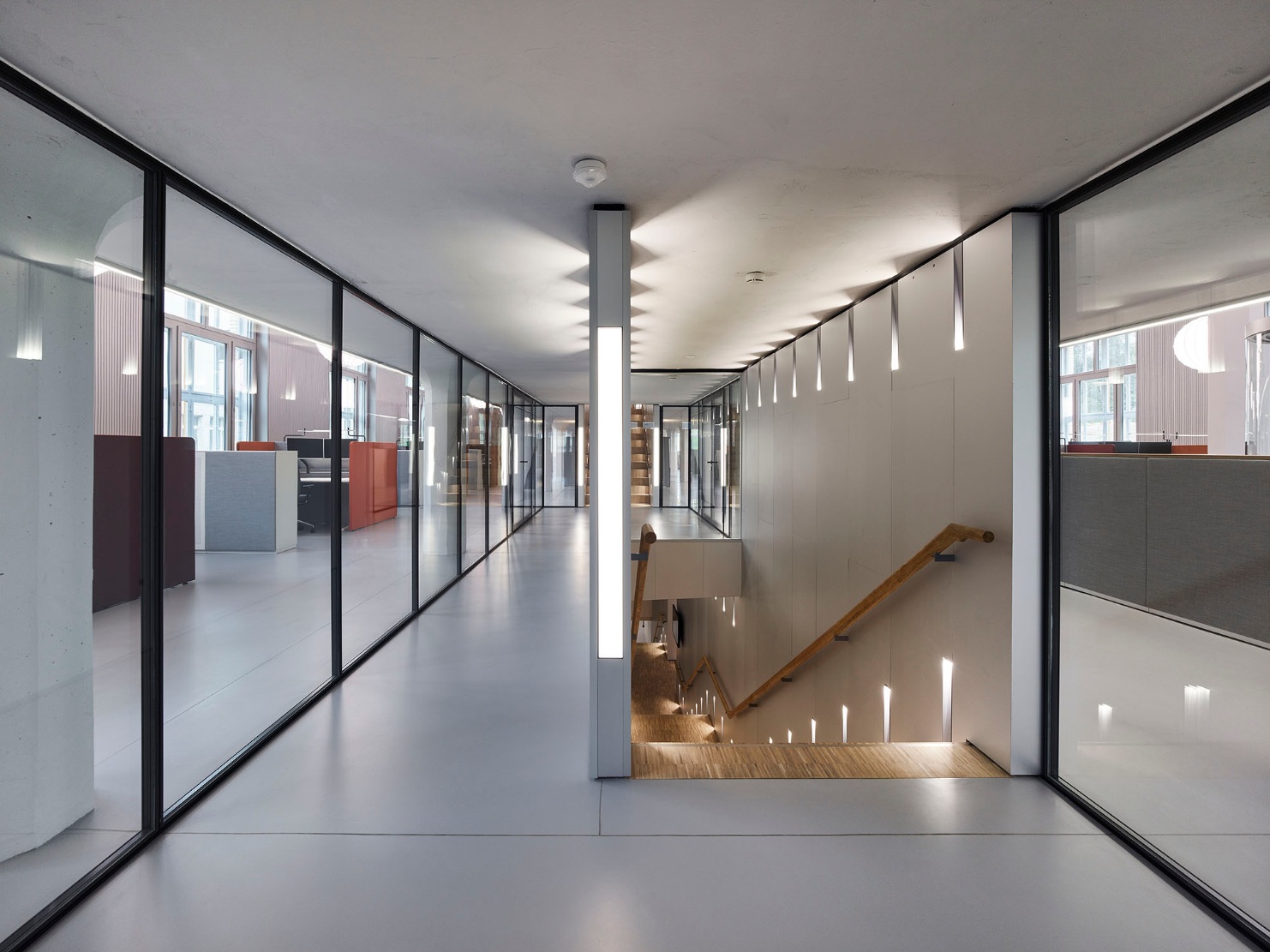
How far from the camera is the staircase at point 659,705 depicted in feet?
31.8

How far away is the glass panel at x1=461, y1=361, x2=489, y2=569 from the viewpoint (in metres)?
8.32

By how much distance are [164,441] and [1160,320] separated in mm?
4004

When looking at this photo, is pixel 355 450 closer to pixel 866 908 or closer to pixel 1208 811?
pixel 866 908

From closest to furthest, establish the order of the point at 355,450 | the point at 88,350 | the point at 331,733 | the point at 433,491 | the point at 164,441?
the point at 88,350
the point at 164,441
the point at 331,733
the point at 355,450
the point at 433,491

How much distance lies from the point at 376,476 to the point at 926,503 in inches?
173

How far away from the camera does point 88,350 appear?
238 cm

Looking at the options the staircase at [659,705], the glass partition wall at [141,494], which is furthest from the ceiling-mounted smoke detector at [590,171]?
the staircase at [659,705]

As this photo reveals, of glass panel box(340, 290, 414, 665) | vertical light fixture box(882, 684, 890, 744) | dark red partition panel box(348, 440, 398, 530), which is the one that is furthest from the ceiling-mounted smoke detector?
vertical light fixture box(882, 684, 890, 744)

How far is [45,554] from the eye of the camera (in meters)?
2.23

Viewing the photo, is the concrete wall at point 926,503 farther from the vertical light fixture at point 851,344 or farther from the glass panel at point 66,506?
the glass panel at point 66,506

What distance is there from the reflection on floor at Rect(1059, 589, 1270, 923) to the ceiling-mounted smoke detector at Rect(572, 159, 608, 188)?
279 centimetres

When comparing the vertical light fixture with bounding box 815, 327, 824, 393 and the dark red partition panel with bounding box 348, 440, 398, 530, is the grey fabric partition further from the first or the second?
the dark red partition panel with bounding box 348, 440, 398, 530

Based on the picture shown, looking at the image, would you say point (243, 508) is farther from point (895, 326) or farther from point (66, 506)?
point (895, 326)

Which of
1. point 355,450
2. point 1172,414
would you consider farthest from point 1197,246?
point 355,450
